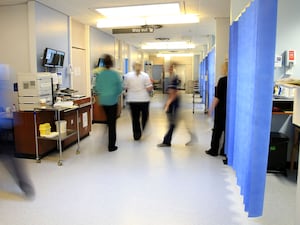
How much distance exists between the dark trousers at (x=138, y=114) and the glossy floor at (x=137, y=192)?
77cm

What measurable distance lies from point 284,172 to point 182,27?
544 cm

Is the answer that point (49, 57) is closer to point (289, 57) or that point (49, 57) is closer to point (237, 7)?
point (237, 7)

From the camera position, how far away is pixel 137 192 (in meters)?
3.14

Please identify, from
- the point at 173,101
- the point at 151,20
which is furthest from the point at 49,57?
the point at 173,101

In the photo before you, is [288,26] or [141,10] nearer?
[288,26]

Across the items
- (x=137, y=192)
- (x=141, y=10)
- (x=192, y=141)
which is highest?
(x=141, y=10)

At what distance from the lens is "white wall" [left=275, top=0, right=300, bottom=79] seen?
4422 mm

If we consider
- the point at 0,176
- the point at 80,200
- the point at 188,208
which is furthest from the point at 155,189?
the point at 0,176

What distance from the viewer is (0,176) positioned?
366 centimetres

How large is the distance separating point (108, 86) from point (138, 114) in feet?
3.48

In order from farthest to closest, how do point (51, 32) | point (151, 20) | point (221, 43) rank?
point (221, 43) → point (151, 20) → point (51, 32)

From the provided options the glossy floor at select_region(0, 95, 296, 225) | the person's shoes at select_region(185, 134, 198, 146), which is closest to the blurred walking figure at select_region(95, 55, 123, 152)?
the glossy floor at select_region(0, 95, 296, 225)


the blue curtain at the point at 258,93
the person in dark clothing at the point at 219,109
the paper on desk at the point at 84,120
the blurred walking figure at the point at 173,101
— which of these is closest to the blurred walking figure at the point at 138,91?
the blurred walking figure at the point at 173,101

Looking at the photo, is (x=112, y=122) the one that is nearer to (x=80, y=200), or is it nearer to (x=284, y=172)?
(x=80, y=200)
